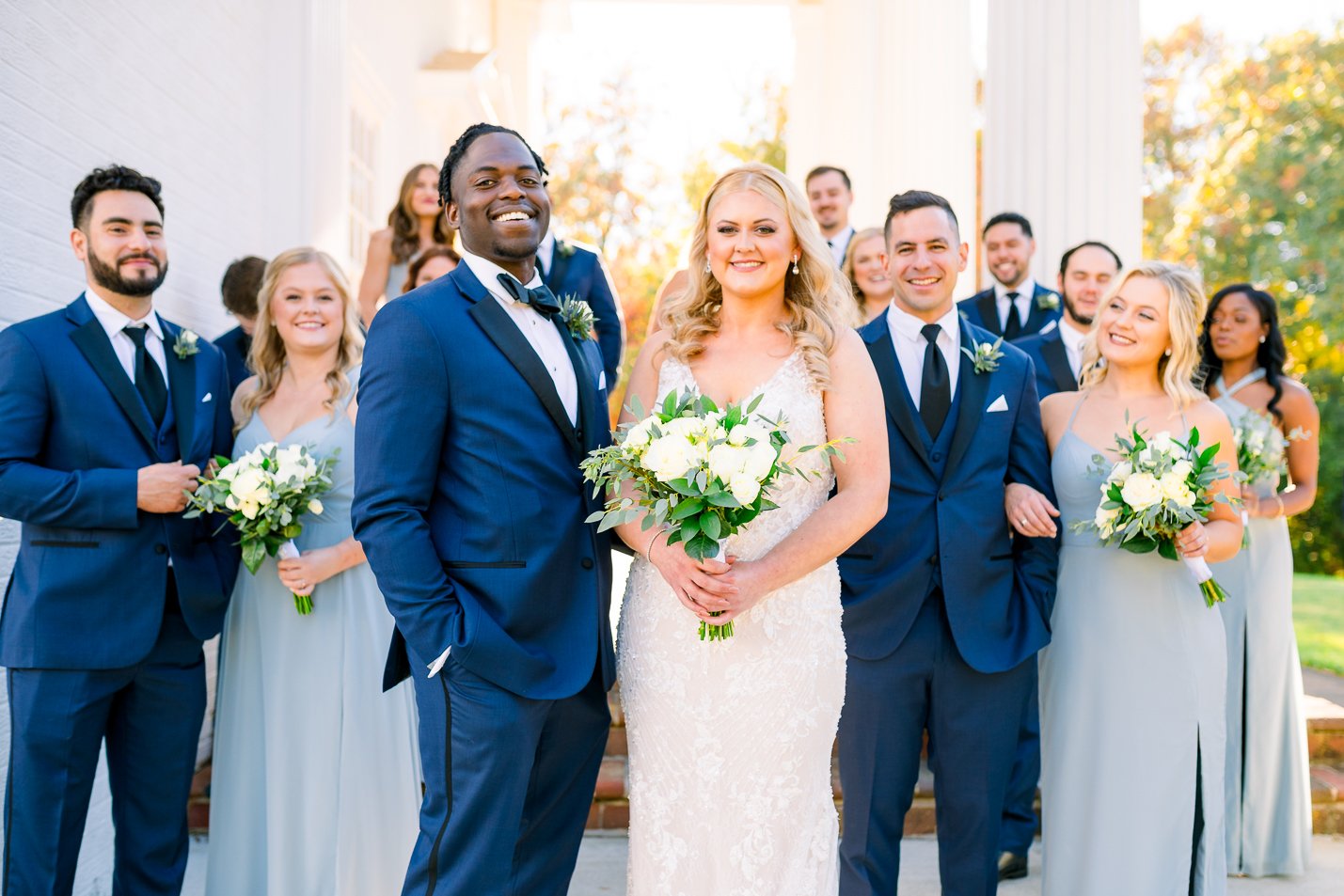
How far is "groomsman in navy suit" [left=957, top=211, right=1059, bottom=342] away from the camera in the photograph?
6113 mm

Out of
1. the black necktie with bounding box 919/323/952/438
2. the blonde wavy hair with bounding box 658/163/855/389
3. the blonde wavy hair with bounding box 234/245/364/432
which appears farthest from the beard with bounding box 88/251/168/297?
the black necktie with bounding box 919/323/952/438

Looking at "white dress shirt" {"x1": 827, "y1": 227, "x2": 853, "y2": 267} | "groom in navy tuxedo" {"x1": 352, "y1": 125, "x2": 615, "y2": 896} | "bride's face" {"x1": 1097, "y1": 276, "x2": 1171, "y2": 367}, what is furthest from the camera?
"white dress shirt" {"x1": 827, "y1": 227, "x2": 853, "y2": 267}

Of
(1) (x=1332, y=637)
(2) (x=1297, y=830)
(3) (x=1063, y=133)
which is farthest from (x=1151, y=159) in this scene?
(2) (x=1297, y=830)

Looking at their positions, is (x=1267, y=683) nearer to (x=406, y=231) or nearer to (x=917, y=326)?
(x=917, y=326)

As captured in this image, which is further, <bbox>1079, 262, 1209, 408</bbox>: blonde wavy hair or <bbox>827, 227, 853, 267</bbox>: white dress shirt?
<bbox>827, 227, 853, 267</bbox>: white dress shirt

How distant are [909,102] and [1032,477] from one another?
455cm

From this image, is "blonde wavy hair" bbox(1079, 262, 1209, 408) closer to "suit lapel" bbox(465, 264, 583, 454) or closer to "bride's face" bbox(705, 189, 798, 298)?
"bride's face" bbox(705, 189, 798, 298)

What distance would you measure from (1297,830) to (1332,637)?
23.6ft

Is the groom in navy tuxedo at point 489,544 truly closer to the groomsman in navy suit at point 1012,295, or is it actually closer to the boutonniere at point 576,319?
the boutonniere at point 576,319

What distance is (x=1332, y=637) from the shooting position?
11531 millimetres

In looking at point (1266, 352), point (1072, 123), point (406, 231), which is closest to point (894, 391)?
point (1266, 352)

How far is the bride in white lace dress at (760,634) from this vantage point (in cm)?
328

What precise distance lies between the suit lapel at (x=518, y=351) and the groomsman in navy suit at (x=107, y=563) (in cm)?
148

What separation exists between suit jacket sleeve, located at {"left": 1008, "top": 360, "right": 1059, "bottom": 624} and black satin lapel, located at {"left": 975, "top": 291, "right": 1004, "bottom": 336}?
1922 mm
